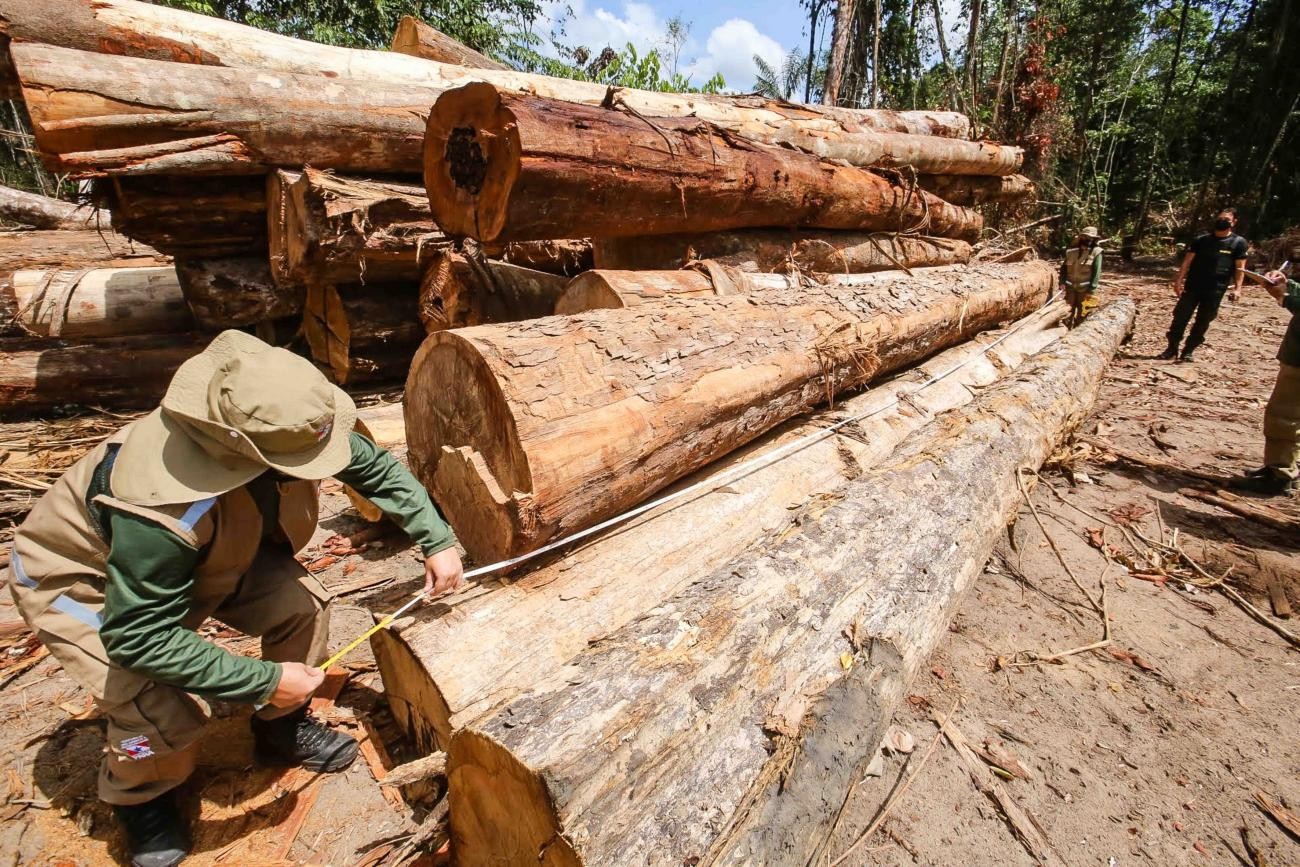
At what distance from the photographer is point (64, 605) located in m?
1.63

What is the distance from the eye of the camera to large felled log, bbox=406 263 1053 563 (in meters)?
1.97

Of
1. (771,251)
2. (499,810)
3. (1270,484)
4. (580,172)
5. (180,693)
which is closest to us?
(499,810)

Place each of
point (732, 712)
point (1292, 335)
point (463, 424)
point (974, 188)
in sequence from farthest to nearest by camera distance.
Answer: point (974, 188) < point (1292, 335) < point (463, 424) < point (732, 712)

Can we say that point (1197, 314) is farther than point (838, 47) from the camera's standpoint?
No

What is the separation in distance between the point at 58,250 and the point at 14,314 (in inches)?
128

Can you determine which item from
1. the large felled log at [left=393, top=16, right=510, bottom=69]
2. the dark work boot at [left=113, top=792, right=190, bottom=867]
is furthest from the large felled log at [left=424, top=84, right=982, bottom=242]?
the large felled log at [left=393, top=16, right=510, bottom=69]

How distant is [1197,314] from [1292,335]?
14.3 feet

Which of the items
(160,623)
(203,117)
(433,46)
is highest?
(433,46)

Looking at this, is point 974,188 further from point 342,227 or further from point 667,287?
point 342,227

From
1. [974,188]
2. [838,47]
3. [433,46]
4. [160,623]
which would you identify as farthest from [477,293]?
[838,47]

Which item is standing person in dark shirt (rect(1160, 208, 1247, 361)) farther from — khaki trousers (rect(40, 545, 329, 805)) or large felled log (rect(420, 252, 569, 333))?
khaki trousers (rect(40, 545, 329, 805))

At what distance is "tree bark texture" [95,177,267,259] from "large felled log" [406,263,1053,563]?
9.25 feet

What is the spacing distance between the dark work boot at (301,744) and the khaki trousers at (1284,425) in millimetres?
5856

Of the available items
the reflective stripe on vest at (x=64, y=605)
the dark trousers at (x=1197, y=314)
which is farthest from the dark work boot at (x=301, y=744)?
the dark trousers at (x=1197, y=314)
